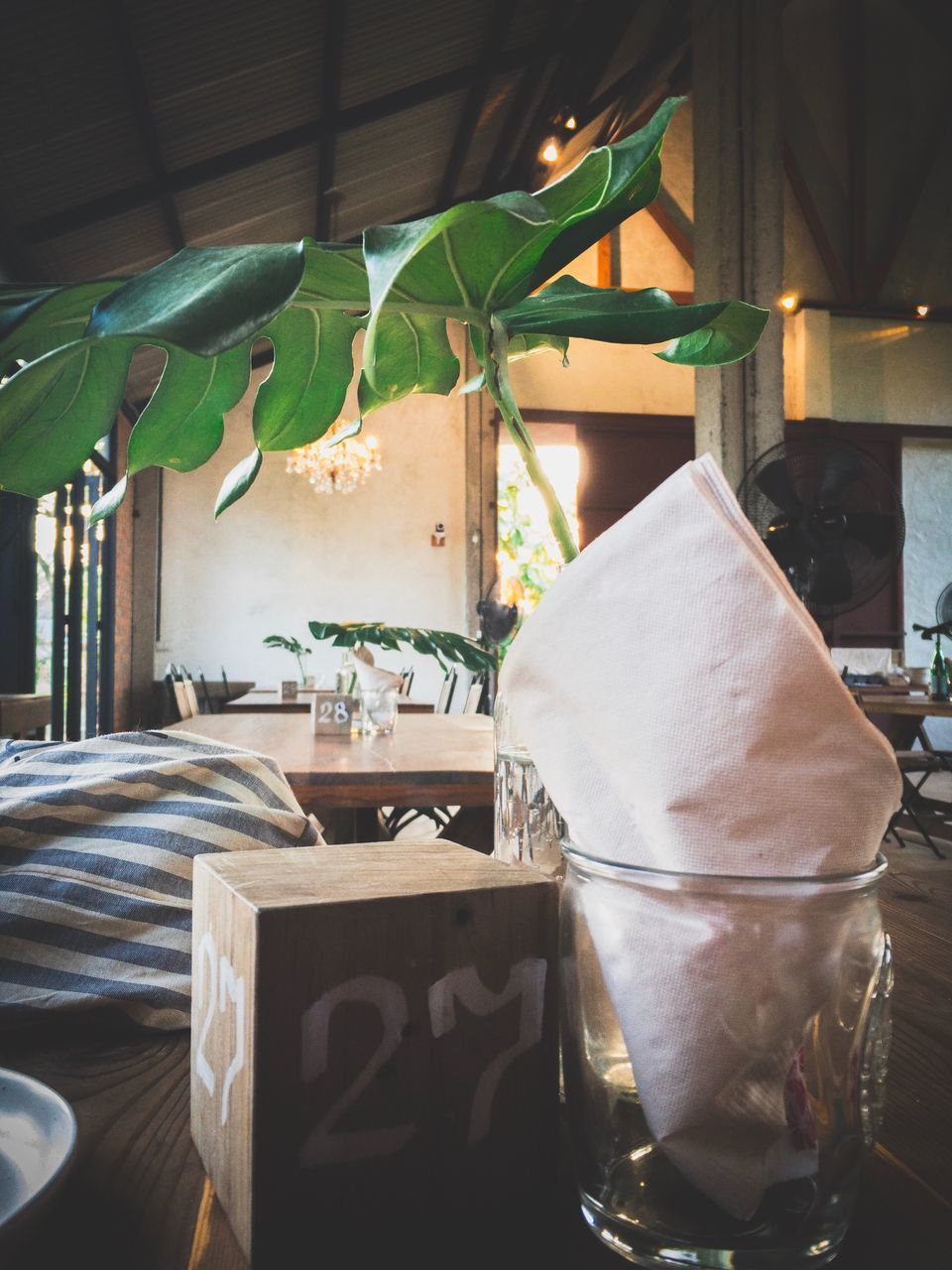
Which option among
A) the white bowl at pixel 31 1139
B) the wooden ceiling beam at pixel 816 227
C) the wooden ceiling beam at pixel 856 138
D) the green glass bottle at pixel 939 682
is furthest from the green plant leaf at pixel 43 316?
the wooden ceiling beam at pixel 856 138

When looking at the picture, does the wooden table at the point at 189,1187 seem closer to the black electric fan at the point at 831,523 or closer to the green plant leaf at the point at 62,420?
the green plant leaf at the point at 62,420

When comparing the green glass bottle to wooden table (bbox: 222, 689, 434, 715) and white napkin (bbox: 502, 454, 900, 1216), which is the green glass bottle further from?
white napkin (bbox: 502, 454, 900, 1216)

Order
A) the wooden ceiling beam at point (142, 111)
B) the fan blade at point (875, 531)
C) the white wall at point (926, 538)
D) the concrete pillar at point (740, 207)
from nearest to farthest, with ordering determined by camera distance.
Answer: the fan blade at point (875, 531), the wooden ceiling beam at point (142, 111), the concrete pillar at point (740, 207), the white wall at point (926, 538)

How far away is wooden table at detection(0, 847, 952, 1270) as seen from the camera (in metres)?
0.35

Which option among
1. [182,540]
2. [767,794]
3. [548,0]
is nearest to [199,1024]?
[767,794]

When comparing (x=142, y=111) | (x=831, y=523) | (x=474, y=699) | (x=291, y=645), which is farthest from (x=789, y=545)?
(x=142, y=111)

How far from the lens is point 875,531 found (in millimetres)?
3508

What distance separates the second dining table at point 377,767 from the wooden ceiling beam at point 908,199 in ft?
30.3

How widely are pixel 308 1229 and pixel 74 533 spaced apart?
723 cm

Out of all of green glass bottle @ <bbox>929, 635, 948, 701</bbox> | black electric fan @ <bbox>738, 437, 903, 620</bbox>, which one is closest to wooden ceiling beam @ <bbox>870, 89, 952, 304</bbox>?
green glass bottle @ <bbox>929, 635, 948, 701</bbox>

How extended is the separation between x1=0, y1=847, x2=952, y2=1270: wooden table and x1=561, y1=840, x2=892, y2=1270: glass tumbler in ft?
0.11

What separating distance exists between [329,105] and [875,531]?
4219 mm

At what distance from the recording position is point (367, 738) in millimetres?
2393

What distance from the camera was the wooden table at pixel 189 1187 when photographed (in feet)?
1.16
